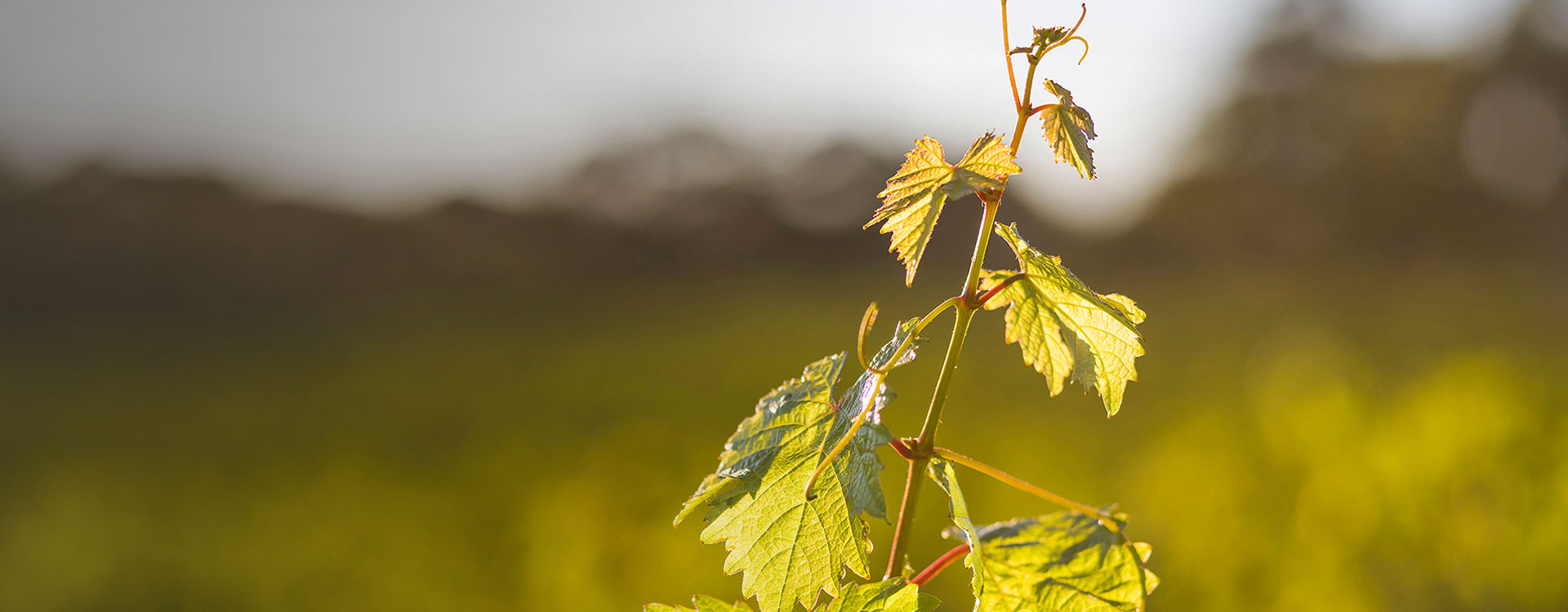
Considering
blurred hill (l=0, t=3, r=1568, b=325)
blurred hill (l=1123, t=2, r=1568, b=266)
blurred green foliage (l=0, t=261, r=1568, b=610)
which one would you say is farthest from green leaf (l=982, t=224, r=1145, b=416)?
blurred hill (l=1123, t=2, r=1568, b=266)

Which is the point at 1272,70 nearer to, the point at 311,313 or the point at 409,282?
the point at 409,282

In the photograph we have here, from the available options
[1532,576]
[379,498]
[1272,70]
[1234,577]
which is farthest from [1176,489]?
[1272,70]

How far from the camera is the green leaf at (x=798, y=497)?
2.24ft

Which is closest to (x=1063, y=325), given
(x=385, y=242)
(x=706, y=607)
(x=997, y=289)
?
(x=997, y=289)

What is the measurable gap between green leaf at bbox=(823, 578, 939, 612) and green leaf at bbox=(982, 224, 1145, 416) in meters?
0.21

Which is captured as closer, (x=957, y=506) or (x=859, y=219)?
(x=957, y=506)

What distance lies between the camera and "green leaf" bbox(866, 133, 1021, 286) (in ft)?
2.13

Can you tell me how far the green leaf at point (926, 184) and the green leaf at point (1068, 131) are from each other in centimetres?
6

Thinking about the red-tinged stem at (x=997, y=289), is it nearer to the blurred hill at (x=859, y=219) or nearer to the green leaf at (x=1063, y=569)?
the green leaf at (x=1063, y=569)

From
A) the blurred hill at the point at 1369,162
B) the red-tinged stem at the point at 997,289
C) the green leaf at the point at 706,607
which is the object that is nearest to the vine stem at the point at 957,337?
the red-tinged stem at the point at 997,289

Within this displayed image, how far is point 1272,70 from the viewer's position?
9234mm

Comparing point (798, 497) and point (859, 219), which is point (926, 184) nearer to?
point (798, 497)

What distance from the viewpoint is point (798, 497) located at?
726 mm

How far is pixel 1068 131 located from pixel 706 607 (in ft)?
1.74
